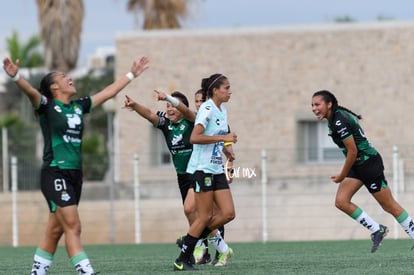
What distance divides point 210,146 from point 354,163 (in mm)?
2210

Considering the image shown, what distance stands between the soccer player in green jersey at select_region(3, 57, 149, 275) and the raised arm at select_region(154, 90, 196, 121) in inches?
52.8

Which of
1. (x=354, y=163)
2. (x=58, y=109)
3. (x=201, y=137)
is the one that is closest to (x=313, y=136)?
(x=354, y=163)

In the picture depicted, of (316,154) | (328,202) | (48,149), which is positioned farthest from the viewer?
(316,154)

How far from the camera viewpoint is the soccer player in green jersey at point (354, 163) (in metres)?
12.5

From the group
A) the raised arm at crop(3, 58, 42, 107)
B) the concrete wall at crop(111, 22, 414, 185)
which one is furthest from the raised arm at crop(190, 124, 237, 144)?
the concrete wall at crop(111, 22, 414, 185)

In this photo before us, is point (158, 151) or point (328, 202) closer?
point (328, 202)

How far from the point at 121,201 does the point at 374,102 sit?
7448 millimetres

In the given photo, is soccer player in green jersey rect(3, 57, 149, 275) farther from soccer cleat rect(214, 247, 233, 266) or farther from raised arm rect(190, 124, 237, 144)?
soccer cleat rect(214, 247, 233, 266)

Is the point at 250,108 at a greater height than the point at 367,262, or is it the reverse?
the point at 250,108

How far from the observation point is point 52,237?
10008mm

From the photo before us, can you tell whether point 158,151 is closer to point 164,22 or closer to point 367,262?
point 164,22

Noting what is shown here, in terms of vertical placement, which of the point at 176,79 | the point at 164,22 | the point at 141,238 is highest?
the point at 164,22

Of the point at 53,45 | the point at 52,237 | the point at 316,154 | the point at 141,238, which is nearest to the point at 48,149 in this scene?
the point at 52,237

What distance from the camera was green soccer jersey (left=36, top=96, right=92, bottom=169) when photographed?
9.78 m
